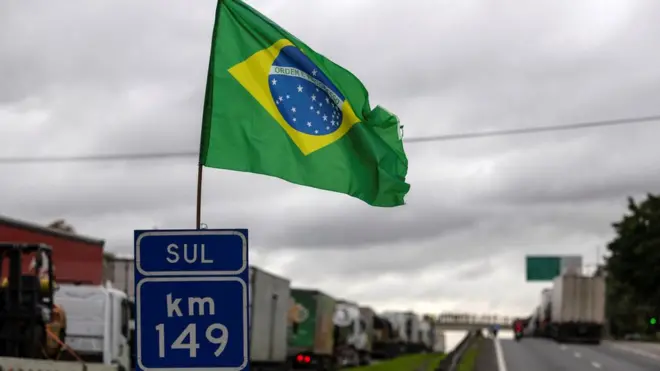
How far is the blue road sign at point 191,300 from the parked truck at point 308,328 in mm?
27248

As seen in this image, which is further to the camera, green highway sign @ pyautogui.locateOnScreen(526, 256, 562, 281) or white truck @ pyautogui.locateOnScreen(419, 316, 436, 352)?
green highway sign @ pyautogui.locateOnScreen(526, 256, 562, 281)

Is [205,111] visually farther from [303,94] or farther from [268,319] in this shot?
[268,319]

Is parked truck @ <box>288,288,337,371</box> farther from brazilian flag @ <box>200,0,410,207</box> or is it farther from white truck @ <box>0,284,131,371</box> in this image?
brazilian flag @ <box>200,0,410,207</box>

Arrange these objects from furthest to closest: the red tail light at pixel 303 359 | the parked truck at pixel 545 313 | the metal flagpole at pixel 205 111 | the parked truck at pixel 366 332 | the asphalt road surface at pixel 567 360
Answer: the parked truck at pixel 545 313 → the parked truck at pixel 366 332 → the asphalt road surface at pixel 567 360 → the red tail light at pixel 303 359 → the metal flagpole at pixel 205 111

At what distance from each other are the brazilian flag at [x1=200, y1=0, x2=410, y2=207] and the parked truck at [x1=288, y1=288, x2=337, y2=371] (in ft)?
80.1

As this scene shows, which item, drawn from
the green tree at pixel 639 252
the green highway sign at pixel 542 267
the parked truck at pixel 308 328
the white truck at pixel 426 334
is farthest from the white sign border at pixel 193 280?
the green highway sign at pixel 542 267

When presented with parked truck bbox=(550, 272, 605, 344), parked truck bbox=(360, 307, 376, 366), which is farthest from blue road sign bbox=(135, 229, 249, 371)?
Result: parked truck bbox=(550, 272, 605, 344)

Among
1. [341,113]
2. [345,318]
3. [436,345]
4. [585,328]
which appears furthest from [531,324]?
[341,113]

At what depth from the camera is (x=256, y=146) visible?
9156 mm

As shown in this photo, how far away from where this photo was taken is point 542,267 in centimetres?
9756

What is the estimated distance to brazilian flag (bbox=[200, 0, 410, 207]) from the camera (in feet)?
29.3

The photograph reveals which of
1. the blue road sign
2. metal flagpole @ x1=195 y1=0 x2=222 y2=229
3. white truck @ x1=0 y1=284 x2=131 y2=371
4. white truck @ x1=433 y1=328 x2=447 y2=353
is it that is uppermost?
metal flagpole @ x1=195 y1=0 x2=222 y2=229

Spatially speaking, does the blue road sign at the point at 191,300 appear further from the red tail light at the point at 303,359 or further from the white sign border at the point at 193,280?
the red tail light at the point at 303,359

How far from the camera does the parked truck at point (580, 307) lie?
226ft
